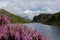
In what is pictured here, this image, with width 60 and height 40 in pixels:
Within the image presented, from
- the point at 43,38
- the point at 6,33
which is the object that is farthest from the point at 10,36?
the point at 43,38

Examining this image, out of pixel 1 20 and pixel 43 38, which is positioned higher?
pixel 1 20

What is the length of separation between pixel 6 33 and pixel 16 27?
599 mm

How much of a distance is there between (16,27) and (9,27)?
27cm

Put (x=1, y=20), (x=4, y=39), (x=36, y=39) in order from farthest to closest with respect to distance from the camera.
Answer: (x=1, y=20)
(x=36, y=39)
(x=4, y=39)

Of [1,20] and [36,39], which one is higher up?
[1,20]

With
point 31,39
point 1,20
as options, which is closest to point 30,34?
point 31,39

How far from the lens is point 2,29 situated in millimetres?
6246

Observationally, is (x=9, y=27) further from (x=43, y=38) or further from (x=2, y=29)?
(x=43, y=38)

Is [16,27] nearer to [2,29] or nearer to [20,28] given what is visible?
[20,28]

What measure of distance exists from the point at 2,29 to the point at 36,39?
Answer: 1130 millimetres

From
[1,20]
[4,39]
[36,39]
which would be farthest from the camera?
[1,20]

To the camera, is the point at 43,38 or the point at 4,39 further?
the point at 43,38

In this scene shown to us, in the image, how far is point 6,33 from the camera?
20.4 ft

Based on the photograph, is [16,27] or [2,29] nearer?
[2,29]
